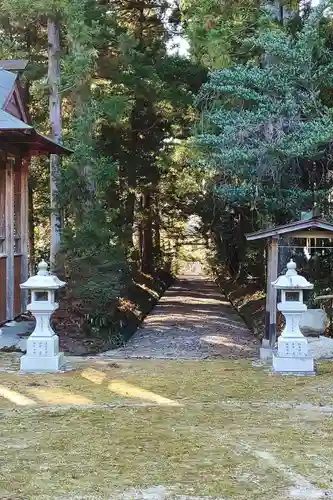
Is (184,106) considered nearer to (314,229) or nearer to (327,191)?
(327,191)

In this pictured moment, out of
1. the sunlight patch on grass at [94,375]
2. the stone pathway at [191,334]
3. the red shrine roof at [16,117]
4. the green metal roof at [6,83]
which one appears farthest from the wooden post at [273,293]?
the green metal roof at [6,83]

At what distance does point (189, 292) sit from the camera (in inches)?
888

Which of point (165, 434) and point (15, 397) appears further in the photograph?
point (15, 397)

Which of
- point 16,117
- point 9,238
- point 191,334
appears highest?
point 16,117

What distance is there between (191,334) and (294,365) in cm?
557

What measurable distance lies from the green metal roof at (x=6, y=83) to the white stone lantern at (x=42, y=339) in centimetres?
375

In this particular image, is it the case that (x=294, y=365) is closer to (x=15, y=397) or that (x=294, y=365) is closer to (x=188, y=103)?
(x=15, y=397)

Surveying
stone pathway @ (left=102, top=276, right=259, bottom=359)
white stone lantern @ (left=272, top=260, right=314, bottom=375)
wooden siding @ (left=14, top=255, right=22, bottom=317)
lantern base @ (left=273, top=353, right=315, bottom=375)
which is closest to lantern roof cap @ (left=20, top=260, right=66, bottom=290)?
stone pathway @ (left=102, top=276, right=259, bottom=359)

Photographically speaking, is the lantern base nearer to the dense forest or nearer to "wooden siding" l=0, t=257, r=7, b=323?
the dense forest

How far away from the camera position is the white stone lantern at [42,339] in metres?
7.32

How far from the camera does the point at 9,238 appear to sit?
34.9 ft

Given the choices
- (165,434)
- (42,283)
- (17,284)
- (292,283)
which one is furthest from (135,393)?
(17,284)

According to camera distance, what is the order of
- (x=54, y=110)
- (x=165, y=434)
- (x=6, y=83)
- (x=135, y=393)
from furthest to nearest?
1. (x=54, y=110)
2. (x=6, y=83)
3. (x=135, y=393)
4. (x=165, y=434)

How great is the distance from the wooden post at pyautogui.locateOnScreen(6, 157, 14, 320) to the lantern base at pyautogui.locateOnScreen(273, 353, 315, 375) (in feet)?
16.8
